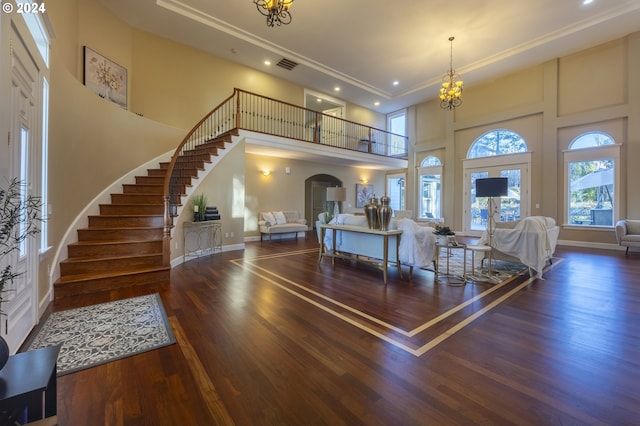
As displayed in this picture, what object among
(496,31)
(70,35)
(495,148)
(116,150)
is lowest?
(116,150)

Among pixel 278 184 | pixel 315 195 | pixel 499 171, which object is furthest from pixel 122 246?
pixel 499 171

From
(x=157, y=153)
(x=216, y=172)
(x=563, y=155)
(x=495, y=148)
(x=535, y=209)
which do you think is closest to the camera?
(x=216, y=172)

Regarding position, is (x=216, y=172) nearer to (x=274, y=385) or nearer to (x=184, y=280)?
(x=184, y=280)

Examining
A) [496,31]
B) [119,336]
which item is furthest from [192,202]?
[496,31]

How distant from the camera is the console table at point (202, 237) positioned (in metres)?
5.39

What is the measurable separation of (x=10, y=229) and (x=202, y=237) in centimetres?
458

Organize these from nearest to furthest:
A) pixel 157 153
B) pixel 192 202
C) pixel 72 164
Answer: pixel 72 164
pixel 192 202
pixel 157 153

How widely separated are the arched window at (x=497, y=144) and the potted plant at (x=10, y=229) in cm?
1037

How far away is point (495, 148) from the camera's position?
29.0ft

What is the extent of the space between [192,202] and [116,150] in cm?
184

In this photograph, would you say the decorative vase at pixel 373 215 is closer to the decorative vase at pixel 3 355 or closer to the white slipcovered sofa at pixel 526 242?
the white slipcovered sofa at pixel 526 242

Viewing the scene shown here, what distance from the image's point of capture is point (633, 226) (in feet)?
19.7

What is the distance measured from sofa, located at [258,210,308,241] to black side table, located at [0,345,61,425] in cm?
673

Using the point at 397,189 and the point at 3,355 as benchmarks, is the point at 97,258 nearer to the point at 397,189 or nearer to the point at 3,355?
the point at 3,355
